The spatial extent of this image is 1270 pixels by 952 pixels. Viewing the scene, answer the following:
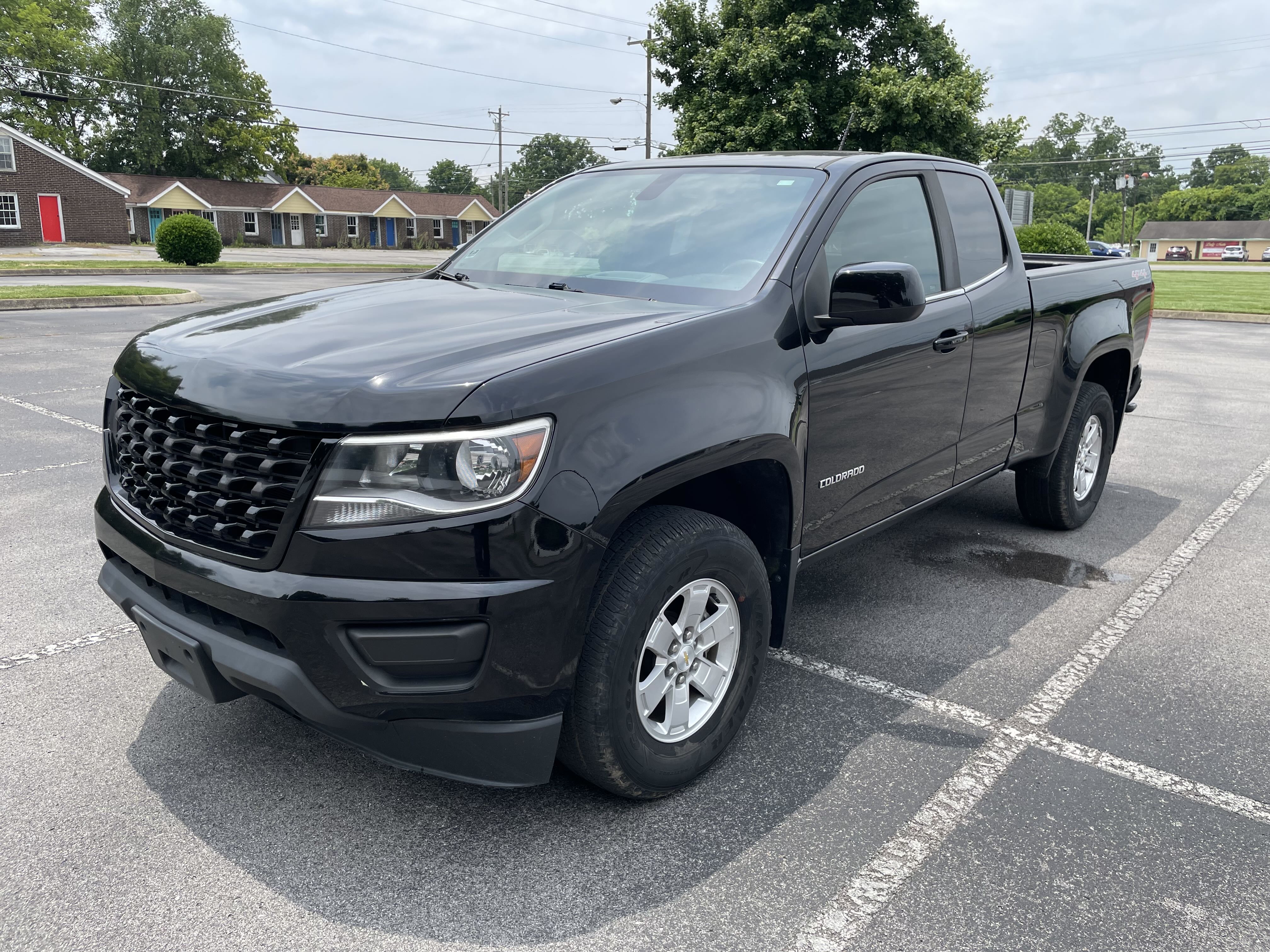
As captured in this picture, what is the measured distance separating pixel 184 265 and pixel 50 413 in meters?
27.8

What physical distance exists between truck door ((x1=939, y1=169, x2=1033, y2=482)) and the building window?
5695 cm

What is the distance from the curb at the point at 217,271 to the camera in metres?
28.2

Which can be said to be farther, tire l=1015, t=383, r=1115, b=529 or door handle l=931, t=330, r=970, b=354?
tire l=1015, t=383, r=1115, b=529

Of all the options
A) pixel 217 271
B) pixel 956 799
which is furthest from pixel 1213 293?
pixel 956 799

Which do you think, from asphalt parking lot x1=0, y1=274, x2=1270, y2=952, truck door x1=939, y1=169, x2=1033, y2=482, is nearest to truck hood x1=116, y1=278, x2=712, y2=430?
asphalt parking lot x1=0, y1=274, x2=1270, y2=952

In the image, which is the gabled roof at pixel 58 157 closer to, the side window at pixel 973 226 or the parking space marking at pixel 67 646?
the parking space marking at pixel 67 646

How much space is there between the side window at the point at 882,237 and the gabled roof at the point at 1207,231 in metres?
120

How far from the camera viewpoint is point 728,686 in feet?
9.68

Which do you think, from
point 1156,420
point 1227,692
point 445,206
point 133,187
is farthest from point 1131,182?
point 1227,692

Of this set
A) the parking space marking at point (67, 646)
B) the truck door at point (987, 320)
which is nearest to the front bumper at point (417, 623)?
the parking space marking at point (67, 646)

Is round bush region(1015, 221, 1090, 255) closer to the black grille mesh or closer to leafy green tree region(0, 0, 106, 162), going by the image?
the black grille mesh

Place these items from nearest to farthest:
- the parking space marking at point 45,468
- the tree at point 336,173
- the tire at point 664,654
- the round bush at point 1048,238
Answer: the tire at point 664,654
the parking space marking at point 45,468
the round bush at point 1048,238
the tree at point 336,173

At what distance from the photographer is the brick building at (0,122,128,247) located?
49.5m

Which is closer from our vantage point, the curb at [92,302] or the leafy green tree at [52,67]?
the curb at [92,302]
